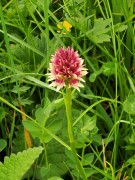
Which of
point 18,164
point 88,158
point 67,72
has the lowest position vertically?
point 88,158

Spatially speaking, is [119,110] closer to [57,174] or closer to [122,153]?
[122,153]

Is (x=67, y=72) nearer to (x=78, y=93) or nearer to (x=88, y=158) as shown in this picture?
(x=88, y=158)

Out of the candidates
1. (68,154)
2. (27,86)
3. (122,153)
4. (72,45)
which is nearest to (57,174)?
(68,154)

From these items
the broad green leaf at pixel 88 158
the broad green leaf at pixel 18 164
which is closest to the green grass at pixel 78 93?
the broad green leaf at pixel 88 158

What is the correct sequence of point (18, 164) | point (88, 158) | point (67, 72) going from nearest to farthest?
1. point (67, 72)
2. point (18, 164)
3. point (88, 158)

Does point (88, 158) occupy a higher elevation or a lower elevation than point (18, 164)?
lower

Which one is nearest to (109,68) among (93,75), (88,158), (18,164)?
(93,75)

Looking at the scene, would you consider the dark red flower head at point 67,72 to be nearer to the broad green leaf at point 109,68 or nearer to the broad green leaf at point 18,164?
the broad green leaf at point 18,164

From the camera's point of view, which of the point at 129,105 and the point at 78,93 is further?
the point at 78,93

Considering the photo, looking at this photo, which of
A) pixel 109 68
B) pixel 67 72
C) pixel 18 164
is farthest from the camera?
pixel 109 68

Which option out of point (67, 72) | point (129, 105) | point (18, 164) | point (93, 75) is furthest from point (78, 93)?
point (67, 72)
